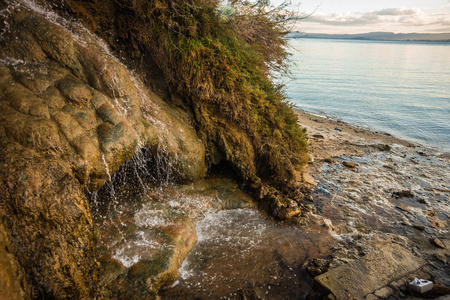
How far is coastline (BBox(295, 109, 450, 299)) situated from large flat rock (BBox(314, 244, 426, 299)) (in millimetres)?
177

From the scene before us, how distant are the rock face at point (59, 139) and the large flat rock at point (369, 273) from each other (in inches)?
143

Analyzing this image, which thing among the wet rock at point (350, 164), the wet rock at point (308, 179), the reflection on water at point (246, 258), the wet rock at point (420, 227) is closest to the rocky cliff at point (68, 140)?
the reflection on water at point (246, 258)

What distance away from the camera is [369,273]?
A: 454 cm

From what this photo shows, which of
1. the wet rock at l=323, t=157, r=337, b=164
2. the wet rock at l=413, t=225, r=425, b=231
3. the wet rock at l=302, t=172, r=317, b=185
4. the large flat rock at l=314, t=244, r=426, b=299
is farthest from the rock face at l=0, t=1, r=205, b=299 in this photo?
the wet rock at l=323, t=157, r=337, b=164

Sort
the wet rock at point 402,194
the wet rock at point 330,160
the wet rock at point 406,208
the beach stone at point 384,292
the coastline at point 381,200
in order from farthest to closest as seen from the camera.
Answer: the wet rock at point 330,160, the wet rock at point 402,194, the wet rock at point 406,208, the coastline at point 381,200, the beach stone at point 384,292

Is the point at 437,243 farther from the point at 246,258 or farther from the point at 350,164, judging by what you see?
the point at 246,258

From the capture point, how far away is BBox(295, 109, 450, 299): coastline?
533cm

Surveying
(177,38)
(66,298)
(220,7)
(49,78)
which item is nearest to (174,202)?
(66,298)

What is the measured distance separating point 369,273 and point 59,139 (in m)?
5.41

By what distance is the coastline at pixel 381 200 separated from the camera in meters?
5.33

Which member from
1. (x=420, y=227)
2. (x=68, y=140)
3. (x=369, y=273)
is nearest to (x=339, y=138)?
(x=420, y=227)

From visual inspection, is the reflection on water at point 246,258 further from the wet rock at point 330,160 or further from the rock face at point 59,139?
the wet rock at point 330,160

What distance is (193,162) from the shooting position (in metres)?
6.07

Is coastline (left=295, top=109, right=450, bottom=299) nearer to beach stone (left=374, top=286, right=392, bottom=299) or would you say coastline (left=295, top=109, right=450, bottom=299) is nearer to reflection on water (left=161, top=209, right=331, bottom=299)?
beach stone (left=374, top=286, right=392, bottom=299)
